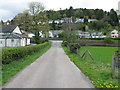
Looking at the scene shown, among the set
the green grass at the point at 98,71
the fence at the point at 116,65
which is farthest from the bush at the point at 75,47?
the fence at the point at 116,65

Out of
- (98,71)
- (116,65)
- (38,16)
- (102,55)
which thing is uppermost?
(38,16)

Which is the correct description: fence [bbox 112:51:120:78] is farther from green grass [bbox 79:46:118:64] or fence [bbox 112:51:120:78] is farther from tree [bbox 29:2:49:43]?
tree [bbox 29:2:49:43]

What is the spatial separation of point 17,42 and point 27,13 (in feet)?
31.5

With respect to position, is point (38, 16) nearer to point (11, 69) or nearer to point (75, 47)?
point (75, 47)

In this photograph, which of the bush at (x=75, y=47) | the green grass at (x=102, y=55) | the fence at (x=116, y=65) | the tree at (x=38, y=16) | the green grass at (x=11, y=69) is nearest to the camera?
the green grass at (x=11, y=69)

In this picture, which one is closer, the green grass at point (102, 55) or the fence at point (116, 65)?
the fence at point (116, 65)

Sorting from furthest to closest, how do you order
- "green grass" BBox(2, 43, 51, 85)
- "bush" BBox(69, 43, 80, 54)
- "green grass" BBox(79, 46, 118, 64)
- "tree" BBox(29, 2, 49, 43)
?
"tree" BBox(29, 2, 49, 43) → "bush" BBox(69, 43, 80, 54) → "green grass" BBox(79, 46, 118, 64) → "green grass" BBox(2, 43, 51, 85)

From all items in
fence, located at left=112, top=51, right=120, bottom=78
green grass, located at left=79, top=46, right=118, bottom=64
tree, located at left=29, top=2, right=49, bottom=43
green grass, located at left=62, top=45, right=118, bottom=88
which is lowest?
green grass, located at left=79, top=46, right=118, bottom=64

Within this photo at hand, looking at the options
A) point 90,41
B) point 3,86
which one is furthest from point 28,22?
point 3,86

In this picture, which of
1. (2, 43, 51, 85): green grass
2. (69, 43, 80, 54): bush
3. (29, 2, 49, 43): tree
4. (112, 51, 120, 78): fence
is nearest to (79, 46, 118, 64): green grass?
(69, 43, 80, 54): bush

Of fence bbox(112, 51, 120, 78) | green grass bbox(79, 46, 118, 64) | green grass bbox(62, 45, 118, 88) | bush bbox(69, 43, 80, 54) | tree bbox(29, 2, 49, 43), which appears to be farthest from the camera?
tree bbox(29, 2, 49, 43)

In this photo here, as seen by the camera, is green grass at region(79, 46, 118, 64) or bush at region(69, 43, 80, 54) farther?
bush at region(69, 43, 80, 54)

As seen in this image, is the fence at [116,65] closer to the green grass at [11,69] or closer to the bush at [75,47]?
the green grass at [11,69]

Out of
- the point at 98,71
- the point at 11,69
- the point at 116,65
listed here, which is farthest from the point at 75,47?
the point at 116,65
